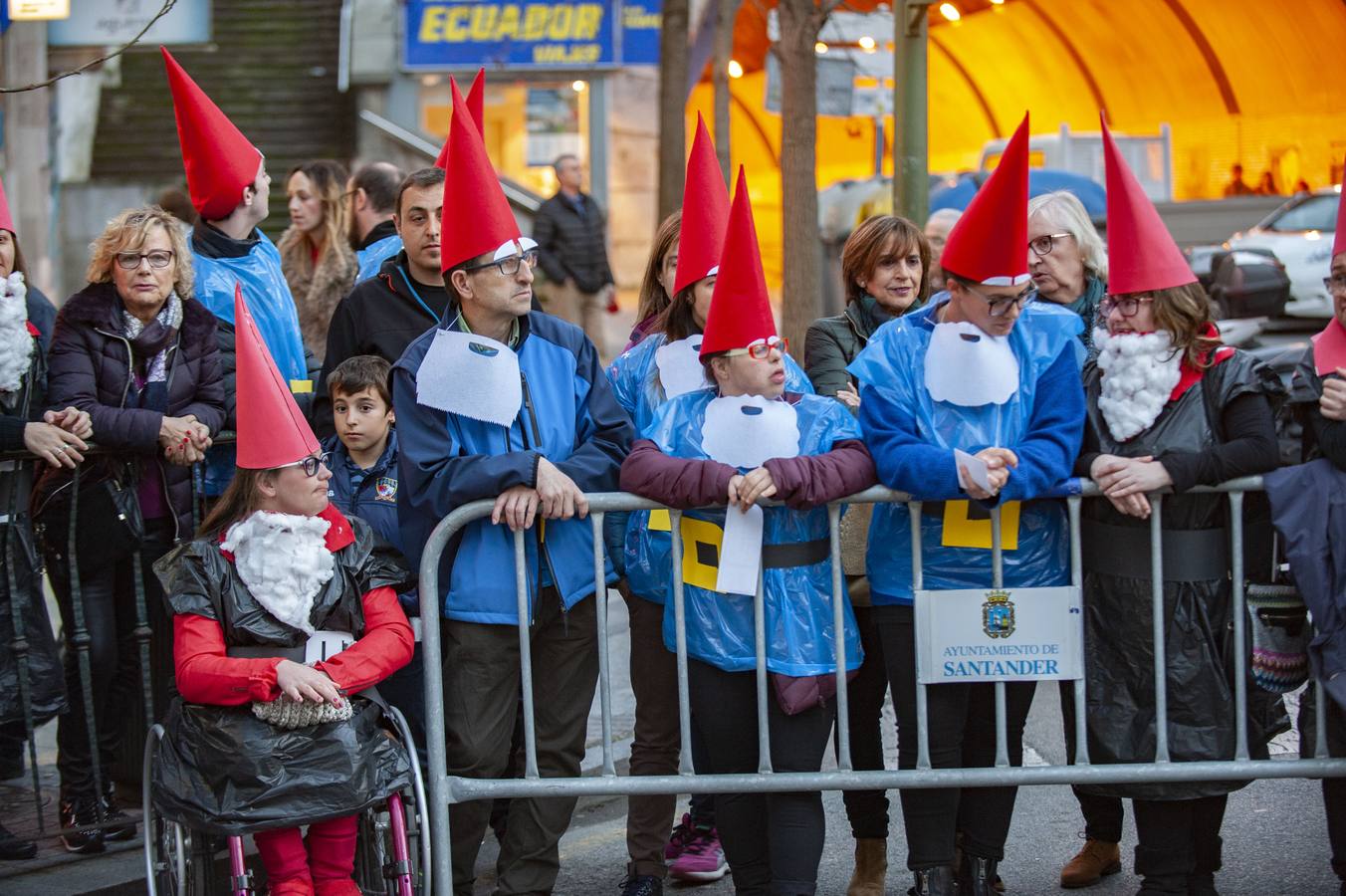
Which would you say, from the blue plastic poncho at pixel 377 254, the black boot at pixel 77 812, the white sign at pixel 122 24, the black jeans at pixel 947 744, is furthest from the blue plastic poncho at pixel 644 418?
the white sign at pixel 122 24

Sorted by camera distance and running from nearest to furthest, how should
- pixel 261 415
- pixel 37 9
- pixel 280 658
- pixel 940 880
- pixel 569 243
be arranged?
pixel 280 658
pixel 261 415
pixel 940 880
pixel 569 243
pixel 37 9

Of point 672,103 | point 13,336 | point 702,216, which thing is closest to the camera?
point 702,216

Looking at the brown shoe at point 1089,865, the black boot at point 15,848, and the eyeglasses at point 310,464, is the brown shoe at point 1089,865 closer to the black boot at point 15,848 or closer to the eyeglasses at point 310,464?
the eyeglasses at point 310,464

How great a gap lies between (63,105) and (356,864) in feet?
61.1

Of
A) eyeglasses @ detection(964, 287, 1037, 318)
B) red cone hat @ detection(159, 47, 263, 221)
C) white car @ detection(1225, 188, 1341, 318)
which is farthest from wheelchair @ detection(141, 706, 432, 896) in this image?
white car @ detection(1225, 188, 1341, 318)

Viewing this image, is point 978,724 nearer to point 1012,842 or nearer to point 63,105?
point 1012,842

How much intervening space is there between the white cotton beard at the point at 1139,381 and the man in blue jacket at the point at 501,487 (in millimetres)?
1336

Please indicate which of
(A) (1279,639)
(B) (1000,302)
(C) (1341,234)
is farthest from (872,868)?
(C) (1341,234)

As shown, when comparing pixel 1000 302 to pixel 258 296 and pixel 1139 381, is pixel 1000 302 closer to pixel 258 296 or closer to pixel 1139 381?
pixel 1139 381

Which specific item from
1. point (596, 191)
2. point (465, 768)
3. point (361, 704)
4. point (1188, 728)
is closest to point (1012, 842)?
point (1188, 728)

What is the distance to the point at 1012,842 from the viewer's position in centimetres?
567

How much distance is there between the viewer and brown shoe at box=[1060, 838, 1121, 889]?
5.21 metres

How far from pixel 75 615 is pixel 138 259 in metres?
1.15

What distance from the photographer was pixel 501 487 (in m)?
4.37
